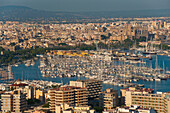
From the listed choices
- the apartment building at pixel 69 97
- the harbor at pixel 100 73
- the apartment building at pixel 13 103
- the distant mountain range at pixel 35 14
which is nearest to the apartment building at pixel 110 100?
the apartment building at pixel 69 97

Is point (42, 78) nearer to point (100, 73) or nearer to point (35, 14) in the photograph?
point (100, 73)

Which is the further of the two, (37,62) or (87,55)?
(87,55)

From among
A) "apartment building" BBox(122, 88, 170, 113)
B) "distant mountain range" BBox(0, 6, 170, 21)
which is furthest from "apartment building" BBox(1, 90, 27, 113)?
"distant mountain range" BBox(0, 6, 170, 21)

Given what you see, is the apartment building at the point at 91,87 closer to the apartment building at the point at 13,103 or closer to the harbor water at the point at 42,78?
the apartment building at the point at 13,103

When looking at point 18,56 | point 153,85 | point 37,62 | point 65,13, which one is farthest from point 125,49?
point 65,13

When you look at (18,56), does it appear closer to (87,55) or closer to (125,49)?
(87,55)

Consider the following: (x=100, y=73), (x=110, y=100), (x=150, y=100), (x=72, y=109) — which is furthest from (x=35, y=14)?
(x=72, y=109)
